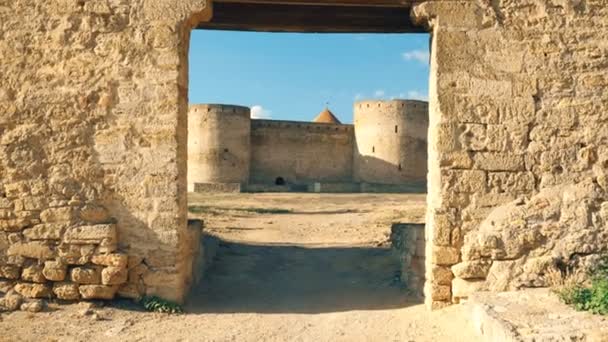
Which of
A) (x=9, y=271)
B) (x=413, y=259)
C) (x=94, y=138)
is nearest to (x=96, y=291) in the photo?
(x=9, y=271)

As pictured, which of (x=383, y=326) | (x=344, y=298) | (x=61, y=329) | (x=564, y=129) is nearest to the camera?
(x=61, y=329)

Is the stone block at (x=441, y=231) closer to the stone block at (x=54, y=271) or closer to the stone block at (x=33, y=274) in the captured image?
the stone block at (x=54, y=271)

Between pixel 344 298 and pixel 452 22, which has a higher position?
pixel 452 22

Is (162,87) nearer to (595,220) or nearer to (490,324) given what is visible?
(490,324)

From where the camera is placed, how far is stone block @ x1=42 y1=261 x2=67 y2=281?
496cm

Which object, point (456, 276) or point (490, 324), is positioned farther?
point (456, 276)

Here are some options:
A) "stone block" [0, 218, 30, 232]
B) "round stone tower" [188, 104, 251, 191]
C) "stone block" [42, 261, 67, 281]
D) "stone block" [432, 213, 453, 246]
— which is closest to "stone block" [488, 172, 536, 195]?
"stone block" [432, 213, 453, 246]

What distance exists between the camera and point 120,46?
16.9ft

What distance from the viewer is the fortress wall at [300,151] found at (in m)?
27.6

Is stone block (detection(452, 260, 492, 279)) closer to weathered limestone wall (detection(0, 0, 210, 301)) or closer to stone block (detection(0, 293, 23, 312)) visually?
weathered limestone wall (detection(0, 0, 210, 301))

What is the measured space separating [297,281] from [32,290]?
304 centimetres

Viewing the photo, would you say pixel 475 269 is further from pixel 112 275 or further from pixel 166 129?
pixel 112 275

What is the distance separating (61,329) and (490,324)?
10.9 ft

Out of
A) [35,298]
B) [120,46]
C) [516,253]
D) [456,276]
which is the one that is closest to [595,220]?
[516,253]
